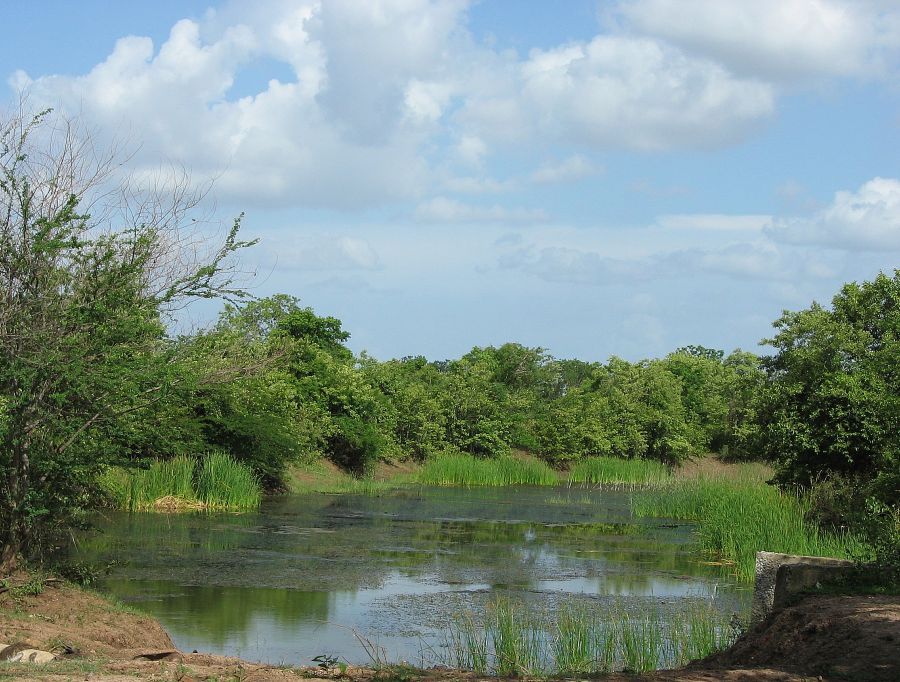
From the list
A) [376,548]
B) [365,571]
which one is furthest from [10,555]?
[376,548]

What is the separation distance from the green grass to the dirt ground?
18.7 ft

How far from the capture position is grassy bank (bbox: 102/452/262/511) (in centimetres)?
2345

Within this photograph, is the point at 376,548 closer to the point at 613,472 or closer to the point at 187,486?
the point at 187,486

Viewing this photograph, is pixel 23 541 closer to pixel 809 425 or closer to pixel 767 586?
pixel 767 586

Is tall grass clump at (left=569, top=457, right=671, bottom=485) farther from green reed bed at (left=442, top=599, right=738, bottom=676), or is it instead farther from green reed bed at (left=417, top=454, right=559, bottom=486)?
green reed bed at (left=442, top=599, right=738, bottom=676)

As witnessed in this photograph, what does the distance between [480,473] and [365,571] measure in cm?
2184

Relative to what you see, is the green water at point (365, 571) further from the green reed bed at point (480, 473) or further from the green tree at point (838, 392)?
the green reed bed at point (480, 473)

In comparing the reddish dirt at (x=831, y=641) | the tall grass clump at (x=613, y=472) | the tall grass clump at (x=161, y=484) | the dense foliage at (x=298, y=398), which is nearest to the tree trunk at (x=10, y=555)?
the dense foliage at (x=298, y=398)

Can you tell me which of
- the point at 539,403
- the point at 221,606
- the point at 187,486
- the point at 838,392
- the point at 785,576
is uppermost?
the point at 539,403

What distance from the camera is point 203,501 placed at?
24906mm

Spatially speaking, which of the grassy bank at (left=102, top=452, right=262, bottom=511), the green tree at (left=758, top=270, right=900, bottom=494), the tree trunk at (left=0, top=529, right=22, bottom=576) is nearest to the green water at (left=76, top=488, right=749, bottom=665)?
the grassy bank at (left=102, top=452, right=262, bottom=511)

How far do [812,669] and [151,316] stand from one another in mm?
7873

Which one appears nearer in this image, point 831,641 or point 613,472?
point 831,641

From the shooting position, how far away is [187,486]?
80.5 feet
